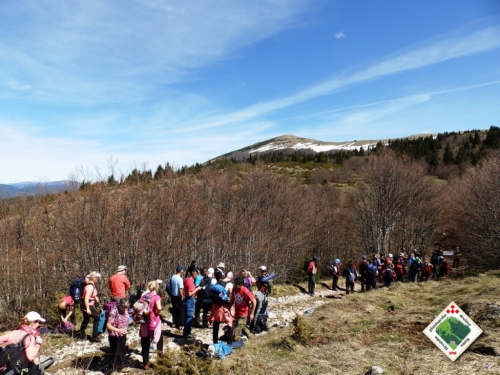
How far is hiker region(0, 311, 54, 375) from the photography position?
3998 millimetres

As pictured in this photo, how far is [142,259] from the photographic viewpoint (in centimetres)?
1490

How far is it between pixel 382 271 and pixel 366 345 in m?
9.69

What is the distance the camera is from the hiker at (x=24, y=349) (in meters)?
4.00

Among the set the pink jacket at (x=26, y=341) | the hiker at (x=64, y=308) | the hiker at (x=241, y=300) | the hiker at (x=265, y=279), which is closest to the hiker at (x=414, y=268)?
the hiker at (x=265, y=279)

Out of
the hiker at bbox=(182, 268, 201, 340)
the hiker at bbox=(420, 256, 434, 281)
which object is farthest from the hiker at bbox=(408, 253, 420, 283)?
the hiker at bbox=(182, 268, 201, 340)

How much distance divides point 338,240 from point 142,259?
2448cm

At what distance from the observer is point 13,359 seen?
4.04m

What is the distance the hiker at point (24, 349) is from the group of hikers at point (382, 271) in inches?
440

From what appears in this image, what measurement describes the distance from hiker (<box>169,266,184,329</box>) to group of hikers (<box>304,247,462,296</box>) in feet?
22.8

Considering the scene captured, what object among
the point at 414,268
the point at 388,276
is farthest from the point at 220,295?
the point at 414,268

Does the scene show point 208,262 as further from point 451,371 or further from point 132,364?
point 451,371

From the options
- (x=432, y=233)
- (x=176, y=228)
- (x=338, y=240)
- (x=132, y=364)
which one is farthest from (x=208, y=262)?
(x=432, y=233)

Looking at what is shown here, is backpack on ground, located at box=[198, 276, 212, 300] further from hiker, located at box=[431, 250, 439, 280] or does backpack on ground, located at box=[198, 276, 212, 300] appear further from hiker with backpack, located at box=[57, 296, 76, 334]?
hiker, located at box=[431, 250, 439, 280]

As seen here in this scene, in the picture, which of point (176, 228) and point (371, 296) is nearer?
point (371, 296)
